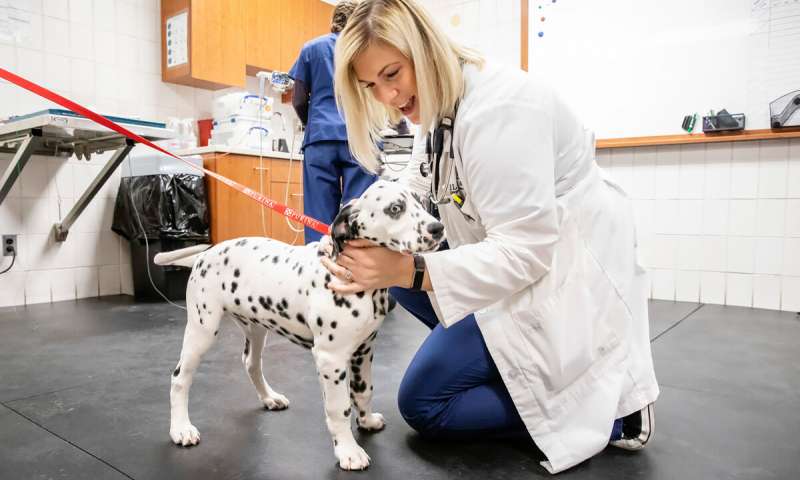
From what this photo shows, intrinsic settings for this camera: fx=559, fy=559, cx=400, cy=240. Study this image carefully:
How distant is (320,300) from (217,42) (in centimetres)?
346

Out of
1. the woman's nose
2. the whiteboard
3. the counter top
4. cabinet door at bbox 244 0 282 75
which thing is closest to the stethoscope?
the woman's nose

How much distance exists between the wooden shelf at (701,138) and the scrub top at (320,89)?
7.08ft

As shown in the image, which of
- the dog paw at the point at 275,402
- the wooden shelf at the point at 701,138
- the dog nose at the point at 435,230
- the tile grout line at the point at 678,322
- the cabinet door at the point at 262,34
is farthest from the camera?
the cabinet door at the point at 262,34

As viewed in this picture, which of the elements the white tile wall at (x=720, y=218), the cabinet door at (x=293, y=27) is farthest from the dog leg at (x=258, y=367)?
the cabinet door at (x=293, y=27)

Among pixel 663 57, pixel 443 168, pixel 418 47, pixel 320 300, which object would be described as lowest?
pixel 320 300

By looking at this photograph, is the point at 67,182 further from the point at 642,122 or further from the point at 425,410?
the point at 642,122

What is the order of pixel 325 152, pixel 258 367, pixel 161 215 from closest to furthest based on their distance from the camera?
pixel 258 367 → pixel 325 152 → pixel 161 215

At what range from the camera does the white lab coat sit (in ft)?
3.66

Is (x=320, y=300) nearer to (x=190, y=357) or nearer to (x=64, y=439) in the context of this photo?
(x=190, y=357)

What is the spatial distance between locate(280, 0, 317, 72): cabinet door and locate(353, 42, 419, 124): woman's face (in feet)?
11.9

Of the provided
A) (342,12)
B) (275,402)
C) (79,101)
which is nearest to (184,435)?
(275,402)

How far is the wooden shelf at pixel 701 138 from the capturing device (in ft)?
10.6

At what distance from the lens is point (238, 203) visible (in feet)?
12.0

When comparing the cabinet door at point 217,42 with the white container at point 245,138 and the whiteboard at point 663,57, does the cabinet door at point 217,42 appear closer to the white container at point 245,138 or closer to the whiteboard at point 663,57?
the white container at point 245,138
